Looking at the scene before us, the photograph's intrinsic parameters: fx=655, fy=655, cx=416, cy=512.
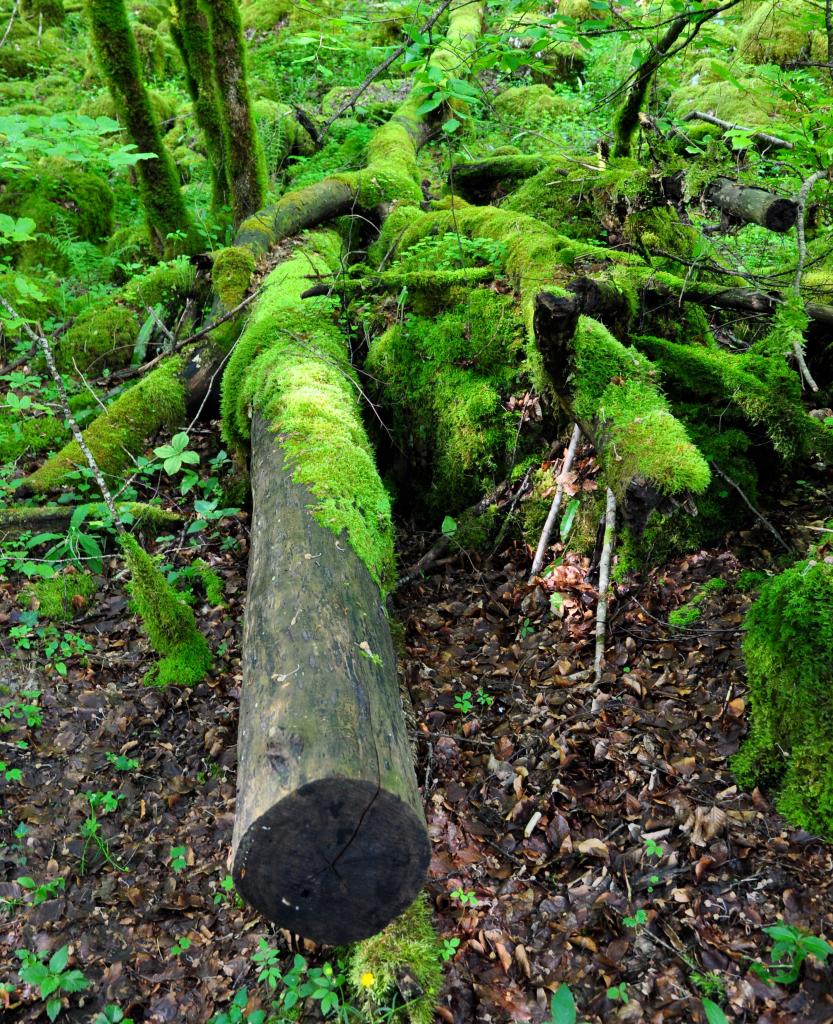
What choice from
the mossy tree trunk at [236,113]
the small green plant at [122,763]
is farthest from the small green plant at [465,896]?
the mossy tree trunk at [236,113]

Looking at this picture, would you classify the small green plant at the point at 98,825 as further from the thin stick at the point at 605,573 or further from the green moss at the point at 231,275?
the green moss at the point at 231,275

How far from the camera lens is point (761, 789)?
3.25 metres

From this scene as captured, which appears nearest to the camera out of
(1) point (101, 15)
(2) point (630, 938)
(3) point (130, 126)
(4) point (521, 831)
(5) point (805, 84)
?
(2) point (630, 938)

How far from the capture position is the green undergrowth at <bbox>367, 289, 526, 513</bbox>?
17.6 ft

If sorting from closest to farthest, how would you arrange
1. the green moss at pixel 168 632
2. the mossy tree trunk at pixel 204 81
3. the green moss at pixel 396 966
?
the green moss at pixel 396 966 → the green moss at pixel 168 632 → the mossy tree trunk at pixel 204 81

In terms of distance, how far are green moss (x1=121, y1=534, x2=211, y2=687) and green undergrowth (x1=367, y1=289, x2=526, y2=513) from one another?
229 cm

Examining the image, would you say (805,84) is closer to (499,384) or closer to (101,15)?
(499,384)

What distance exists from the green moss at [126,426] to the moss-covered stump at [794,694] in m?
5.33

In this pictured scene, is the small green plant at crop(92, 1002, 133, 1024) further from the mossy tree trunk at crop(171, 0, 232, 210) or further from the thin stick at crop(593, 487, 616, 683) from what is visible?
the mossy tree trunk at crop(171, 0, 232, 210)

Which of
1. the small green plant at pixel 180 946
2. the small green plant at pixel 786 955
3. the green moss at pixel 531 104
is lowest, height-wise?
the small green plant at pixel 180 946

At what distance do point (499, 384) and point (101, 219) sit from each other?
27.3ft

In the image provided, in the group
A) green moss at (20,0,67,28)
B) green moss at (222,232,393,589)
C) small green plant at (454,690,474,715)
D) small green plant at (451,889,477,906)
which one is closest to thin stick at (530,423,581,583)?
small green plant at (454,690,474,715)

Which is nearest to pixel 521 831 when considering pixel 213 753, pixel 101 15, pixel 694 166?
pixel 213 753

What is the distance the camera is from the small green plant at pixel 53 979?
118 inches
